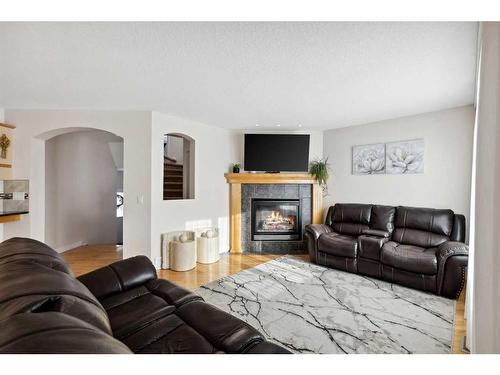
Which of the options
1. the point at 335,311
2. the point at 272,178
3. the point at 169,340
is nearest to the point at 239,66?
the point at 169,340

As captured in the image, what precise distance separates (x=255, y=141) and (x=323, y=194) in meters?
1.69

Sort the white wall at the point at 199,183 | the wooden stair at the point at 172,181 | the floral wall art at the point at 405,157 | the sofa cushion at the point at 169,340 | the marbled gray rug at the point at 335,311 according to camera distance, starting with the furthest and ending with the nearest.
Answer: the wooden stair at the point at 172,181 → the floral wall art at the point at 405,157 → the white wall at the point at 199,183 → the marbled gray rug at the point at 335,311 → the sofa cushion at the point at 169,340

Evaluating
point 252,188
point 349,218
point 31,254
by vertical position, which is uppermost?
point 252,188

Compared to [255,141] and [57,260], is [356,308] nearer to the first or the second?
[57,260]

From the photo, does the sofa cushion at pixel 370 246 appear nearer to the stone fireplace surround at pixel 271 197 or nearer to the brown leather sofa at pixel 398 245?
the brown leather sofa at pixel 398 245

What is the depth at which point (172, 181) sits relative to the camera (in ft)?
17.3

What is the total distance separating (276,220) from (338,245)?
4.83ft

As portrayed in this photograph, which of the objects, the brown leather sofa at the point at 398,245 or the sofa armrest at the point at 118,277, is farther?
the brown leather sofa at the point at 398,245

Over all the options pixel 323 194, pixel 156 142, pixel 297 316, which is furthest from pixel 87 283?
pixel 323 194

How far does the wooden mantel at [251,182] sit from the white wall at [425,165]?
435 millimetres

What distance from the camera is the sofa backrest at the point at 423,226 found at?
3.28 metres

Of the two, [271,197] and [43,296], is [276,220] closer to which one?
[271,197]

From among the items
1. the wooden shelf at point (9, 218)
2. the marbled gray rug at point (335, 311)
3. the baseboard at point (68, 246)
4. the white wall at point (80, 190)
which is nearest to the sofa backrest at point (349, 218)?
the marbled gray rug at point (335, 311)

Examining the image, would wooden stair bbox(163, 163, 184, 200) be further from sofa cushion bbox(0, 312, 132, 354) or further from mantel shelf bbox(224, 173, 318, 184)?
sofa cushion bbox(0, 312, 132, 354)
